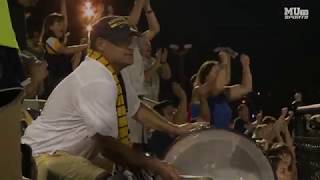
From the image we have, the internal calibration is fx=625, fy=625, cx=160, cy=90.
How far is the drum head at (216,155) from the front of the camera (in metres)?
1.54

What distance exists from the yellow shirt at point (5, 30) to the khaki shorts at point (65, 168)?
709 mm

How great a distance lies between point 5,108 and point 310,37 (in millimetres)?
4402

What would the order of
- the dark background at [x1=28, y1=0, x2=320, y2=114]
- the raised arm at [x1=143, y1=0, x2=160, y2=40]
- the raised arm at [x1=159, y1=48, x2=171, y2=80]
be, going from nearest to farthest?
the raised arm at [x1=143, y1=0, x2=160, y2=40] → the raised arm at [x1=159, y1=48, x2=171, y2=80] → the dark background at [x1=28, y1=0, x2=320, y2=114]

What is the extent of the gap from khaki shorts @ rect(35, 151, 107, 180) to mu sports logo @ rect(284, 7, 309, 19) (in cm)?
340

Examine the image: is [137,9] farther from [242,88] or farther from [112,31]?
[112,31]

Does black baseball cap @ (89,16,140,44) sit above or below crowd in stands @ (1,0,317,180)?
above

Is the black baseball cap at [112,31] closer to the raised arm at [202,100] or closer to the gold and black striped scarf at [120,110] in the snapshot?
the gold and black striped scarf at [120,110]

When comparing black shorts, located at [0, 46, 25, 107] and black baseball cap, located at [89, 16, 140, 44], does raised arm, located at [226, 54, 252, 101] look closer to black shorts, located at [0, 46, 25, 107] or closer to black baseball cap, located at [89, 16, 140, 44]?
black baseball cap, located at [89, 16, 140, 44]

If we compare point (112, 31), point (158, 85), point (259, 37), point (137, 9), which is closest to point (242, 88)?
point (158, 85)

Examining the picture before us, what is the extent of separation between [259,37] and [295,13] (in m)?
0.36

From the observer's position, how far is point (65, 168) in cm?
155

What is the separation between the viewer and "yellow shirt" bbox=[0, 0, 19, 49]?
2.62 feet

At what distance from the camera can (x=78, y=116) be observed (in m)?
1.62

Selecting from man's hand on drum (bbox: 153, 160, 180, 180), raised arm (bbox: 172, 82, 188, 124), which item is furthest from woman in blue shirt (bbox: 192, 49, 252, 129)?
man's hand on drum (bbox: 153, 160, 180, 180)
